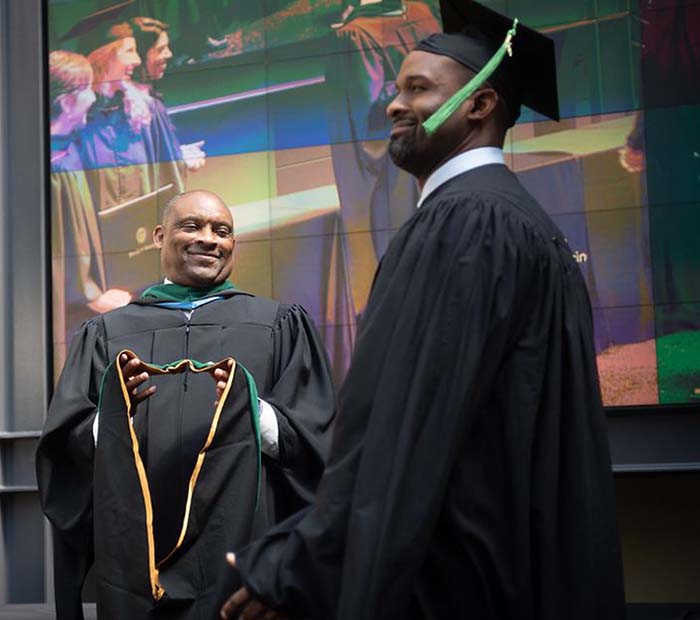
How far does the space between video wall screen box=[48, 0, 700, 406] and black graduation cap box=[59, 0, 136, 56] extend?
0.05ft

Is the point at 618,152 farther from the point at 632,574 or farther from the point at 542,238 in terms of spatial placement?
the point at 542,238

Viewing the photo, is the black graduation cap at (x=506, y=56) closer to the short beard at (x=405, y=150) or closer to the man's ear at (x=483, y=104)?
the man's ear at (x=483, y=104)

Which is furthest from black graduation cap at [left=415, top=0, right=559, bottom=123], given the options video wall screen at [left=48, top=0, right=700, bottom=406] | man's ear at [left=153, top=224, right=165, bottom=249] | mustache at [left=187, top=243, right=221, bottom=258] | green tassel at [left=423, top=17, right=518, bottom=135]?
video wall screen at [left=48, top=0, right=700, bottom=406]

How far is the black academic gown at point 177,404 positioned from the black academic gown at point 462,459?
77.0 inches

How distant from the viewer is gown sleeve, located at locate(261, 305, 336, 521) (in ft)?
13.7

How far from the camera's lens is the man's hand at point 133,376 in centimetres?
386

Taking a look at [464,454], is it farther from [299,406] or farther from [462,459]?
[299,406]

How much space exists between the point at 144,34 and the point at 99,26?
0.31 meters

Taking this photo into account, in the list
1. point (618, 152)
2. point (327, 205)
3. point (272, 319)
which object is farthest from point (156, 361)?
point (618, 152)

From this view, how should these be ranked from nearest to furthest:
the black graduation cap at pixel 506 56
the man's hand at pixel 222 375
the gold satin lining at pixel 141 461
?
1. the black graduation cap at pixel 506 56
2. the gold satin lining at pixel 141 461
3. the man's hand at pixel 222 375

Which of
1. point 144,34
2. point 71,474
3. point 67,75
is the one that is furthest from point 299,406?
point 67,75

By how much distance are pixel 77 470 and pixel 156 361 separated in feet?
1.81

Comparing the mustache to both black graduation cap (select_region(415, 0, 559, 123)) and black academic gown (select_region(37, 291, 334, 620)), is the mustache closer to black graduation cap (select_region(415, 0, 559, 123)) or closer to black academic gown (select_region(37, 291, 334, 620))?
black academic gown (select_region(37, 291, 334, 620))

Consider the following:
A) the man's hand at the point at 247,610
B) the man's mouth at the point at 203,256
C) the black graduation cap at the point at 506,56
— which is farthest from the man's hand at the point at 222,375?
the man's hand at the point at 247,610
